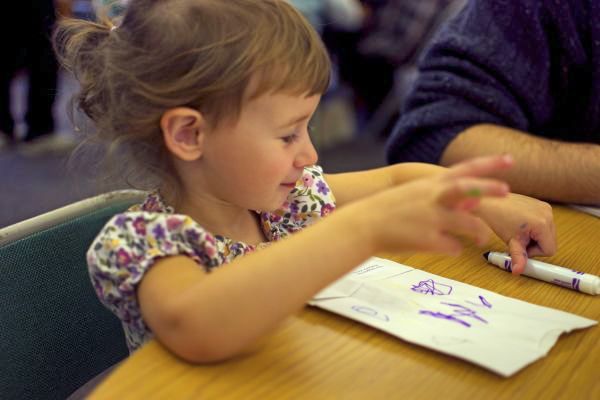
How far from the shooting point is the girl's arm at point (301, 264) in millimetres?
595

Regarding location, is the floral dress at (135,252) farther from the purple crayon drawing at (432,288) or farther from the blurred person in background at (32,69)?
the blurred person in background at (32,69)

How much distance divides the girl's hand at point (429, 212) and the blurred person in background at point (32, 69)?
3324 mm

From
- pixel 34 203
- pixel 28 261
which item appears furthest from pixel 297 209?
pixel 34 203

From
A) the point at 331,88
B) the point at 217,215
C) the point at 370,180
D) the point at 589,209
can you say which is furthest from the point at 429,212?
the point at 331,88

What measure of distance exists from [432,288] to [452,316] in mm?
76

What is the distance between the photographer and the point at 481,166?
0.60m

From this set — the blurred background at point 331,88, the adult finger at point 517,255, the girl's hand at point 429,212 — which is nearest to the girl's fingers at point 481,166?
the girl's hand at point 429,212

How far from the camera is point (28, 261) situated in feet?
2.84

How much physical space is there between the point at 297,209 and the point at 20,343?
15.8 inches

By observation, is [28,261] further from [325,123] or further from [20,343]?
[325,123]

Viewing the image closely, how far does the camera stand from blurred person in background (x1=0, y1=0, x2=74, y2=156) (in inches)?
144

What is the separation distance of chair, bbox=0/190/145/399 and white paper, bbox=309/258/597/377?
36 centimetres

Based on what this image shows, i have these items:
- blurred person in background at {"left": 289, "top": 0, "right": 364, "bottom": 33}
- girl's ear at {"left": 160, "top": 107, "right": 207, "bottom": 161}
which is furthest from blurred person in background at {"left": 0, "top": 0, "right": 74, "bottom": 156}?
girl's ear at {"left": 160, "top": 107, "right": 207, "bottom": 161}

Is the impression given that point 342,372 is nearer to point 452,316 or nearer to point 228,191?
point 452,316
